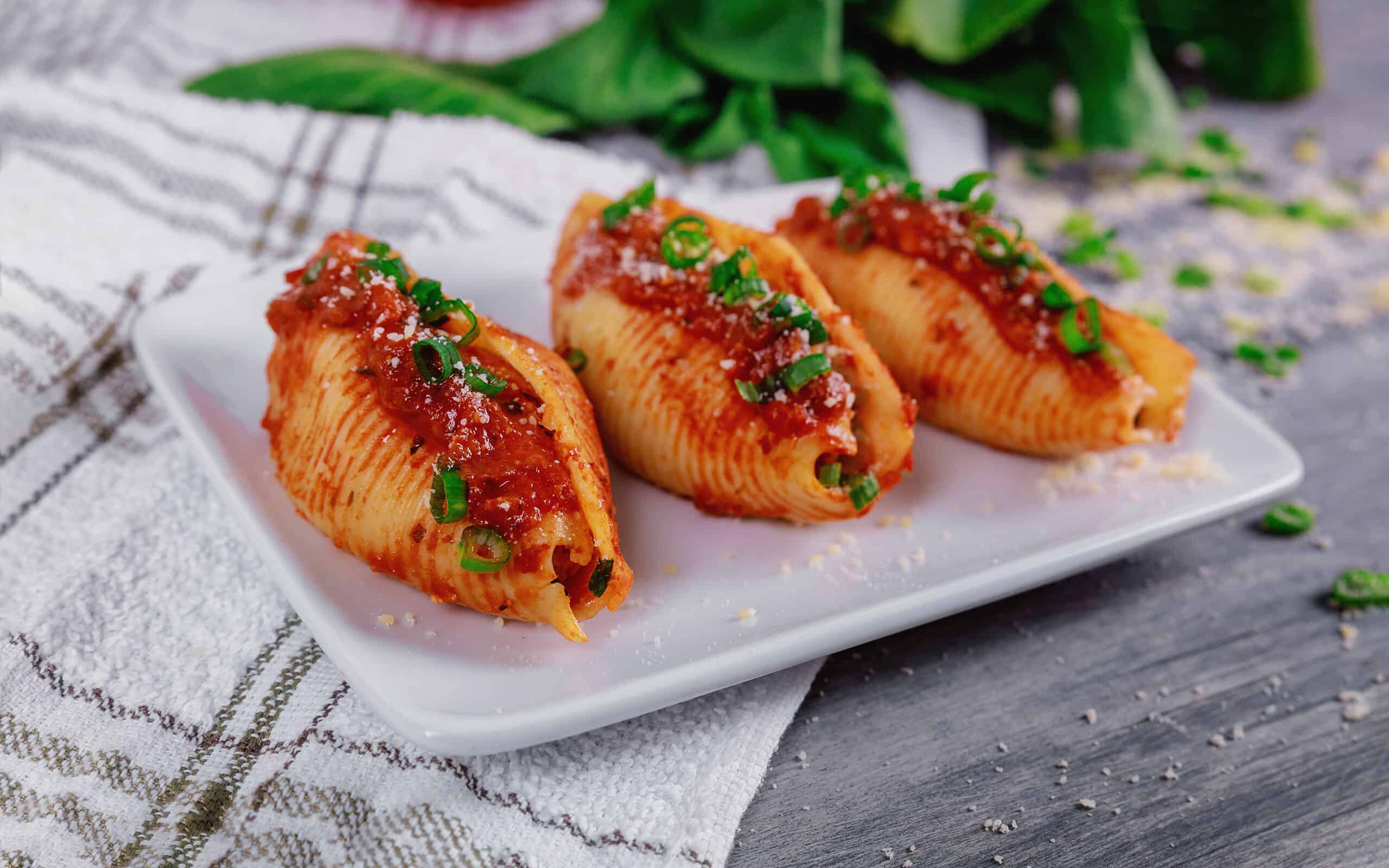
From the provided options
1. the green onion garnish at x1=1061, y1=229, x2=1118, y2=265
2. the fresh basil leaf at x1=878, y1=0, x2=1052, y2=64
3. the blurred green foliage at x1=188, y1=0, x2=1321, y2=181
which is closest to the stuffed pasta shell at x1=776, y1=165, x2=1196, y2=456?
the green onion garnish at x1=1061, y1=229, x2=1118, y2=265

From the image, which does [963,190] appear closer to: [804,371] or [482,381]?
[804,371]

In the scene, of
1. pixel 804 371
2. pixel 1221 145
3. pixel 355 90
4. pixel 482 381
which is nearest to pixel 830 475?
pixel 804 371

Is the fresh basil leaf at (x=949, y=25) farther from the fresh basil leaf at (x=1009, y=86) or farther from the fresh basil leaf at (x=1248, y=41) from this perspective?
the fresh basil leaf at (x=1248, y=41)

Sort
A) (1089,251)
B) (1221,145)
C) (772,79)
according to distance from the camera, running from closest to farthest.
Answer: (1089,251)
(772,79)
(1221,145)

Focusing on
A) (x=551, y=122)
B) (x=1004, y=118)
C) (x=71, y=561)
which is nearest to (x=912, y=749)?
(x=71, y=561)

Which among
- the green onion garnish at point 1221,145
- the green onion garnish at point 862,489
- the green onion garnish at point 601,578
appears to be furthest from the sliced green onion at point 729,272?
the green onion garnish at point 1221,145
